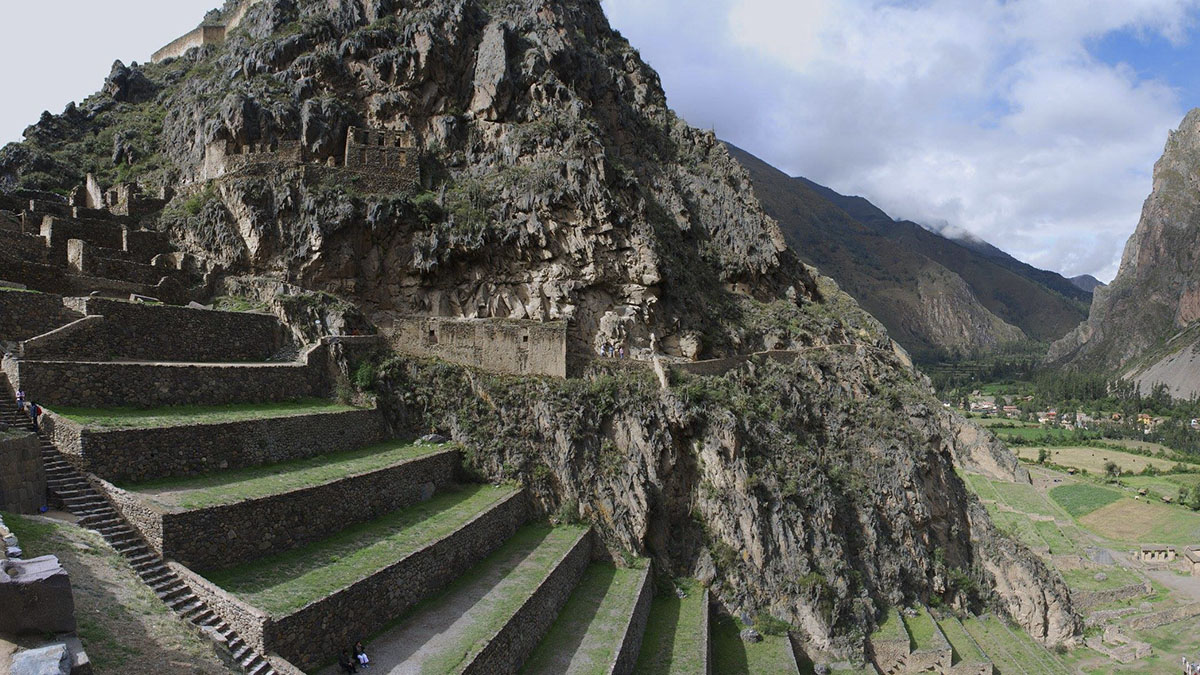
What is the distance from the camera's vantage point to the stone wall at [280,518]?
11.6 metres

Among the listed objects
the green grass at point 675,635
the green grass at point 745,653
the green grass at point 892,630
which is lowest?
the green grass at point 892,630

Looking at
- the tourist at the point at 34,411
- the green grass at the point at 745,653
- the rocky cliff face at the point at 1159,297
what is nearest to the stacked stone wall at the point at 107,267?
the tourist at the point at 34,411

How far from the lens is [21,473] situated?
11273mm

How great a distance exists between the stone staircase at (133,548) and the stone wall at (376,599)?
43 centimetres

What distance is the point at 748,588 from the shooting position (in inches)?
880

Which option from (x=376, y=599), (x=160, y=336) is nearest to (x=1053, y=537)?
(x=376, y=599)

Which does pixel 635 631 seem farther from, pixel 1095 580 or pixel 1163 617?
pixel 1095 580

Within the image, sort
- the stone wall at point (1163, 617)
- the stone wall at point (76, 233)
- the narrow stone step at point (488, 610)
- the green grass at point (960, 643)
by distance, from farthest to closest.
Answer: the stone wall at point (1163, 617), the green grass at point (960, 643), the stone wall at point (76, 233), the narrow stone step at point (488, 610)

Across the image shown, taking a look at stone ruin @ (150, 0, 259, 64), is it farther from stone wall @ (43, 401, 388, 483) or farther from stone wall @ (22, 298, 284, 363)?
stone wall @ (43, 401, 388, 483)

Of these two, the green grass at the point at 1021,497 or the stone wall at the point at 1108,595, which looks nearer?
the stone wall at the point at 1108,595

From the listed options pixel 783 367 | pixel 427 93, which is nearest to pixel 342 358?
pixel 427 93

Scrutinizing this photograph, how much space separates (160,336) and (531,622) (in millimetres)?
11829

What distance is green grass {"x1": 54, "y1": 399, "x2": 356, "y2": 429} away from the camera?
1338 cm

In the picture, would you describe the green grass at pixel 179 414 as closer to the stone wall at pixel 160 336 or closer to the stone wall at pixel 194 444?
the stone wall at pixel 194 444
